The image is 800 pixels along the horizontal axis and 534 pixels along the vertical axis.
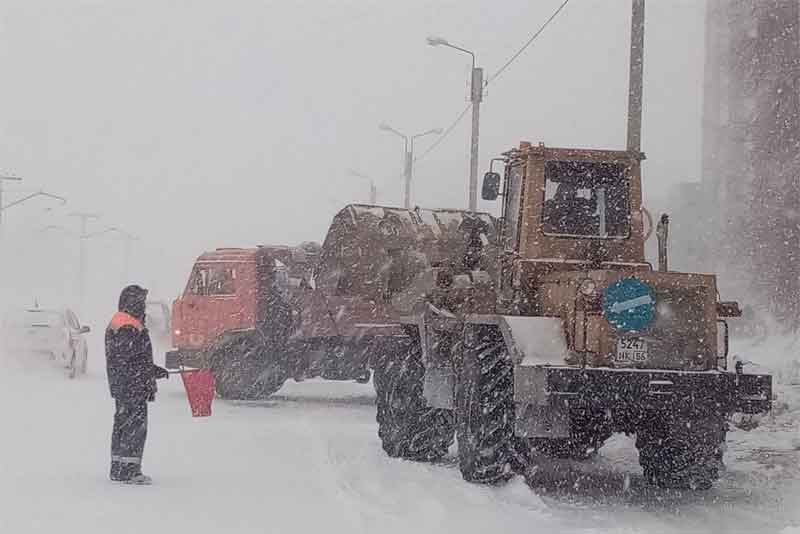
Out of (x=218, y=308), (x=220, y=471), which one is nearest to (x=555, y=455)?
(x=220, y=471)

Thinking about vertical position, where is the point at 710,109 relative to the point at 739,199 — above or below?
above

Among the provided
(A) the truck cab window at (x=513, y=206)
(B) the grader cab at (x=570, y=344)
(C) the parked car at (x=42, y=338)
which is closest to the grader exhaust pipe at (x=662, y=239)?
(B) the grader cab at (x=570, y=344)

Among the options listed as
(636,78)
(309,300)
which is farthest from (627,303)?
(309,300)

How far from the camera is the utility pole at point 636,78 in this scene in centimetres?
1653

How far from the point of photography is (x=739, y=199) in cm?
3666

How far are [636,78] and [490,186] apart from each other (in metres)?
6.01

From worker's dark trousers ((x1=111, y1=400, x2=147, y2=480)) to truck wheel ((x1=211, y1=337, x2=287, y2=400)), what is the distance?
838 centimetres

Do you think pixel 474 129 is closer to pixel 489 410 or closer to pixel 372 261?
pixel 372 261

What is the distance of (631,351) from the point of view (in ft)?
31.9

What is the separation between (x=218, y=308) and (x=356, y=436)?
5.74 metres

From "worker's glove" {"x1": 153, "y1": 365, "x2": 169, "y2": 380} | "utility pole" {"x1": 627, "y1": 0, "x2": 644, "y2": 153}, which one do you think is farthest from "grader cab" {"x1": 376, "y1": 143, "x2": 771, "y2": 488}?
"utility pole" {"x1": 627, "y1": 0, "x2": 644, "y2": 153}

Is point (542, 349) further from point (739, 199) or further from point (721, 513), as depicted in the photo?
point (739, 199)

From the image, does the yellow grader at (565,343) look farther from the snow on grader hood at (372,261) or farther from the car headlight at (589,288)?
the snow on grader hood at (372,261)

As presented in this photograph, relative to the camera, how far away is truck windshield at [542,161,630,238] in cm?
1108
